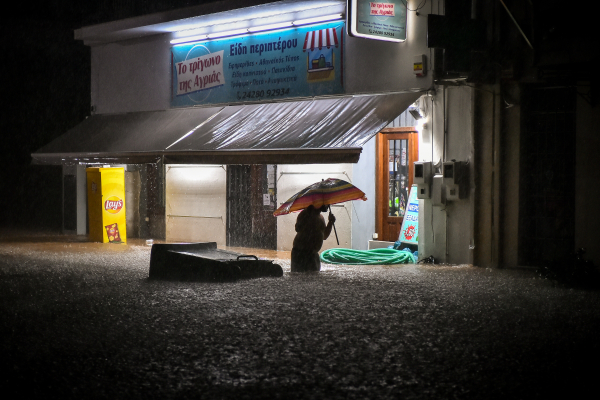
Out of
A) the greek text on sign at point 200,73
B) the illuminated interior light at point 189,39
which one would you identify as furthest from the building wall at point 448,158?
the illuminated interior light at point 189,39

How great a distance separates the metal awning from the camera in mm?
13047

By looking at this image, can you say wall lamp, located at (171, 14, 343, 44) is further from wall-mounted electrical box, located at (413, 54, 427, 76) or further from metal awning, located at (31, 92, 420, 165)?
wall-mounted electrical box, located at (413, 54, 427, 76)

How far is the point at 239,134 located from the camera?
48.8 feet

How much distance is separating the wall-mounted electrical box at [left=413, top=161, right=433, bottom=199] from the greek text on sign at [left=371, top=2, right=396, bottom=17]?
2.99 m

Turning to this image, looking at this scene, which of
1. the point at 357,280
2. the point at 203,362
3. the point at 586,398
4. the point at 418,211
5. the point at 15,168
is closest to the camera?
the point at 586,398

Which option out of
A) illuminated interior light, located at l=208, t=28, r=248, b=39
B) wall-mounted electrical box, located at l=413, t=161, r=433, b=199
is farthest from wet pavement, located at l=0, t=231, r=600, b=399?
illuminated interior light, located at l=208, t=28, r=248, b=39

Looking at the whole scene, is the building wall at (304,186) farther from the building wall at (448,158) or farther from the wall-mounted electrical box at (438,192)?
the wall-mounted electrical box at (438,192)

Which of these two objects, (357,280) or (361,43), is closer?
(357,280)

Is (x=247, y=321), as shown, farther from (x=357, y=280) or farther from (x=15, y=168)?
(x=15, y=168)

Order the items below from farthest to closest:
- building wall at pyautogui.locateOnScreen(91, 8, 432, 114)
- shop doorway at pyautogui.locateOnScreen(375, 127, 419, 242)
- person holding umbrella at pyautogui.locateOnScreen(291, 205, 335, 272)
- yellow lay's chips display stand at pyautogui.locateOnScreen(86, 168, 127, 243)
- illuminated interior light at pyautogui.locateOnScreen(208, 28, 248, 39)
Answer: yellow lay's chips display stand at pyautogui.locateOnScreen(86, 168, 127, 243), illuminated interior light at pyautogui.locateOnScreen(208, 28, 248, 39), shop doorway at pyautogui.locateOnScreen(375, 127, 419, 242), building wall at pyautogui.locateOnScreen(91, 8, 432, 114), person holding umbrella at pyautogui.locateOnScreen(291, 205, 335, 272)

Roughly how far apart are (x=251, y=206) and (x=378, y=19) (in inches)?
240

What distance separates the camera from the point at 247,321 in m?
7.54

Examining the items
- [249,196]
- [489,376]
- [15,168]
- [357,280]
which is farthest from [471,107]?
[15,168]

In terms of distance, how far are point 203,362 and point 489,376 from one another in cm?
240
